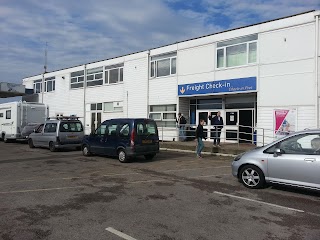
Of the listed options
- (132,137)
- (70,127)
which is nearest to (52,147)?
(70,127)

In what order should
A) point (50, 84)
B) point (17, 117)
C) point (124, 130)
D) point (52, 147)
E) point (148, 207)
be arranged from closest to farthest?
point (148, 207) → point (124, 130) → point (52, 147) → point (17, 117) → point (50, 84)

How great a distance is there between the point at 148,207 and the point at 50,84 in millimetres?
30556

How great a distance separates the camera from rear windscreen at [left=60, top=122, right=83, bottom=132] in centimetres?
1814

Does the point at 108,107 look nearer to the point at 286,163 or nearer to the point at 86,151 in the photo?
the point at 86,151

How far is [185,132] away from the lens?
21.3m

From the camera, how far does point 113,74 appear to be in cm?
2698

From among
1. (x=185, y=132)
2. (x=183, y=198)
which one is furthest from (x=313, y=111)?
(x=183, y=198)

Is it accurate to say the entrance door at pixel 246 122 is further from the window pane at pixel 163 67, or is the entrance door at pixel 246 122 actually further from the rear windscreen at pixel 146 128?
the rear windscreen at pixel 146 128

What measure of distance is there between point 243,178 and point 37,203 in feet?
16.6

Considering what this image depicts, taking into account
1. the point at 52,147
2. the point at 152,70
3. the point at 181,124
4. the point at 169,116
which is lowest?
the point at 52,147

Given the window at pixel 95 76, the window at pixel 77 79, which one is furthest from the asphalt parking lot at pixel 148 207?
the window at pixel 77 79

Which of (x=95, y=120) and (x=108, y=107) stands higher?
(x=108, y=107)

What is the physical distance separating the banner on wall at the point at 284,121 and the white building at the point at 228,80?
0.16 ft

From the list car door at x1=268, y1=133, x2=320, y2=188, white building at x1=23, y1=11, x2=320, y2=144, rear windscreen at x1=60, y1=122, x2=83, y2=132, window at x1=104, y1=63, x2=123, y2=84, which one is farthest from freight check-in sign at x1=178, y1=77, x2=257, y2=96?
car door at x1=268, y1=133, x2=320, y2=188
